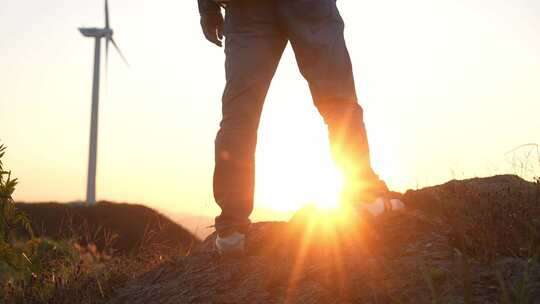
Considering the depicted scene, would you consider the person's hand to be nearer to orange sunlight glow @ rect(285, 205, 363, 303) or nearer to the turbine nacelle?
orange sunlight glow @ rect(285, 205, 363, 303)

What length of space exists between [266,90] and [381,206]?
41.2 inches

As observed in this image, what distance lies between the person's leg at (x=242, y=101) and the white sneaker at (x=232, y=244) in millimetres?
67

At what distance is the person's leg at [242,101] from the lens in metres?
4.14

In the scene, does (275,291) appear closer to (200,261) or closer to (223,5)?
(200,261)

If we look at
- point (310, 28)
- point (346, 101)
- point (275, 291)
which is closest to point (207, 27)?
point (310, 28)

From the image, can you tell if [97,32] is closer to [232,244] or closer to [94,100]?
[94,100]

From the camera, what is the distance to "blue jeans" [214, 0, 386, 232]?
4.10 metres

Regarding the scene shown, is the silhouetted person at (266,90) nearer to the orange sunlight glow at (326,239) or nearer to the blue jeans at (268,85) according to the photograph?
the blue jeans at (268,85)

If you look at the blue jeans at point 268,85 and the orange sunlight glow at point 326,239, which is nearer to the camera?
the orange sunlight glow at point 326,239

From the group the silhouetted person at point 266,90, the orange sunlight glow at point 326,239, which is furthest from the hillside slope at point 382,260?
the silhouetted person at point 266,90

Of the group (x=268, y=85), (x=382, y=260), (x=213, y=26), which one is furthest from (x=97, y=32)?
(x=382, y=260)

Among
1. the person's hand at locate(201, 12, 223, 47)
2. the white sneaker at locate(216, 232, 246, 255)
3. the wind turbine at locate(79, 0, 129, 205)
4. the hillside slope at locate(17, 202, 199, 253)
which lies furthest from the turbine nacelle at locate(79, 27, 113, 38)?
the white sneaker at locate(216, 232, 246, 255)

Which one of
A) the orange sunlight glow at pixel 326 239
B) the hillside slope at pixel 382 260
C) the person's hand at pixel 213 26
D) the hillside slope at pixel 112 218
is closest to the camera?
the hillside slope at pixel 382 260

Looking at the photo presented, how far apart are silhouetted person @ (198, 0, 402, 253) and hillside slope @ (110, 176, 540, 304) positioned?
0.87 feet
